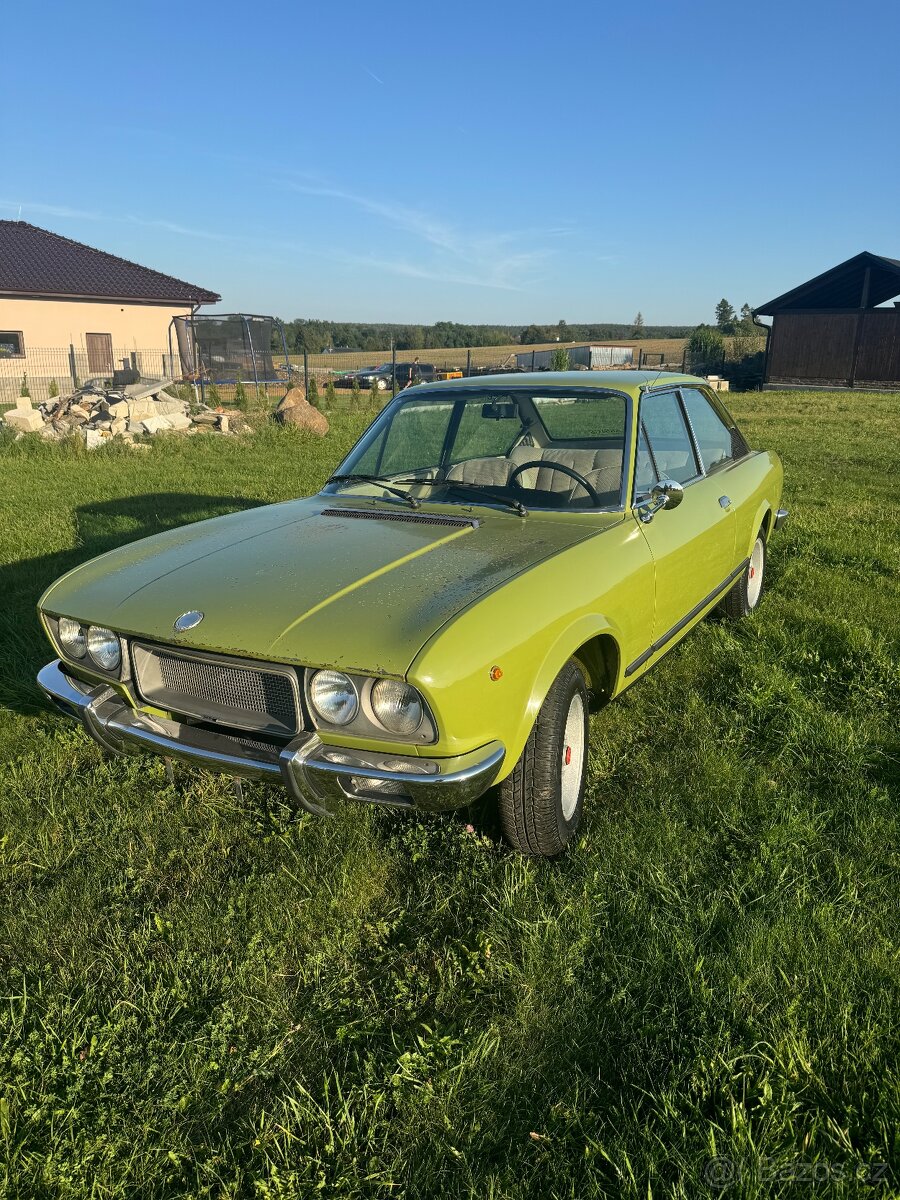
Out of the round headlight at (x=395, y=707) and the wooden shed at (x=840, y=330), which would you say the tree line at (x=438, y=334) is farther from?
the round headlight at (x=395, y=707)

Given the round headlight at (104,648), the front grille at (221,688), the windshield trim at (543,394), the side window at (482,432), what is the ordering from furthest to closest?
the side window at (482,432)
the windshield trim at (543,394)
the round headlight at (104,648)
the front grille at (221,688)

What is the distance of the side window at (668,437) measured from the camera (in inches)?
152

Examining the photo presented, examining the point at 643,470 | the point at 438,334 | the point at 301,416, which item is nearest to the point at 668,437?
the point at 643,470

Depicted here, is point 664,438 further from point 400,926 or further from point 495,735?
point 400,926

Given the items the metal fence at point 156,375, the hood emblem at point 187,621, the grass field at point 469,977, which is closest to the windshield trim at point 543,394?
the grass field at point 469,977

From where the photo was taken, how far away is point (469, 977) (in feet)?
7.51

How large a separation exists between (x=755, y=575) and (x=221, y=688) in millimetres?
3934

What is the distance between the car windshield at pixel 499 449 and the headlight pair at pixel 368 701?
4.54ft

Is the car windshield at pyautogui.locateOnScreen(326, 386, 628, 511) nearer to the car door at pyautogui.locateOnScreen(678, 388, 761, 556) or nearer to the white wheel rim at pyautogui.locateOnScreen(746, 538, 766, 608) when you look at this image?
the car door at pyautogui.locateOnScreen(678, 388, 761, 556)

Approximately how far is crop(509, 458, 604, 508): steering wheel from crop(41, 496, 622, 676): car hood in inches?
7.2

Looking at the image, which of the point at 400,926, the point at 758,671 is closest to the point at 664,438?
the point at 758,671

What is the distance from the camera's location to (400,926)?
252 centimetres

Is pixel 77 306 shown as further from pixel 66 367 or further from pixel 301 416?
pixel 301 416

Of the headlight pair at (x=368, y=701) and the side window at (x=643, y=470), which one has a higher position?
the side window at (x=643, y=470)
